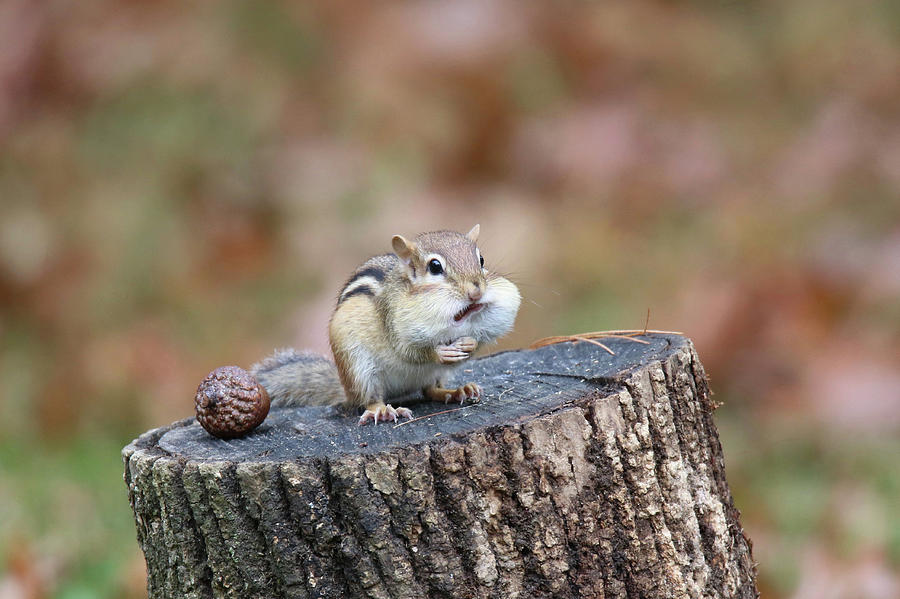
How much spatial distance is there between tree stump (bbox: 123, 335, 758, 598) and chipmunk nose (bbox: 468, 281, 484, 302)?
30 centimetres

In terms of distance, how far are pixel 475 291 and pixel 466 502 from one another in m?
0.72

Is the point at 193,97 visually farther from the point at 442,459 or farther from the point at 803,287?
the point at 442,459

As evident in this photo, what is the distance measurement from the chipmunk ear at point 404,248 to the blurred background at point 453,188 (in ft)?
9.98

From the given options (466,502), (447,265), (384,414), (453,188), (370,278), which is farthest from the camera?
(453,188)

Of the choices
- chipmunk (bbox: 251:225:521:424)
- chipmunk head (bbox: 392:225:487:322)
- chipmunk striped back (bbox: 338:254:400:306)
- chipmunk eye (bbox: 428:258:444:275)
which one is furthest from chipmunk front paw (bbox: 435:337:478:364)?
chipmunk striped back (bbox: 338:254:400:306)

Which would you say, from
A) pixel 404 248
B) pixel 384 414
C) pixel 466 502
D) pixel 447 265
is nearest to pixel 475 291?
pixel 447 265

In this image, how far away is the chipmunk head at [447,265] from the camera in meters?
3.08

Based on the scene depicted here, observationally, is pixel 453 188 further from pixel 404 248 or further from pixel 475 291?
pixel 475 291

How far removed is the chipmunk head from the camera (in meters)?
3.08

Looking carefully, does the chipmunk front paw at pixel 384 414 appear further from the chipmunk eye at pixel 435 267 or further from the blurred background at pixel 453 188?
the blurred background at pixel 453 188

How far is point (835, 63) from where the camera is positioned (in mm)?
8320

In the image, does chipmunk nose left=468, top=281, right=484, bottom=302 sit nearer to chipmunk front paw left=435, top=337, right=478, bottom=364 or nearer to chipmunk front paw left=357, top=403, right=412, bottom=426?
chipmunk front paw left=435, top=337, right=478, bottom=364

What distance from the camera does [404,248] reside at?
3201 mm

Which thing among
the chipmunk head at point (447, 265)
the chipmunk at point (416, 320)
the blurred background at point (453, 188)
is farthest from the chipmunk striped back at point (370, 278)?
the blurred background at point (453, 188)
